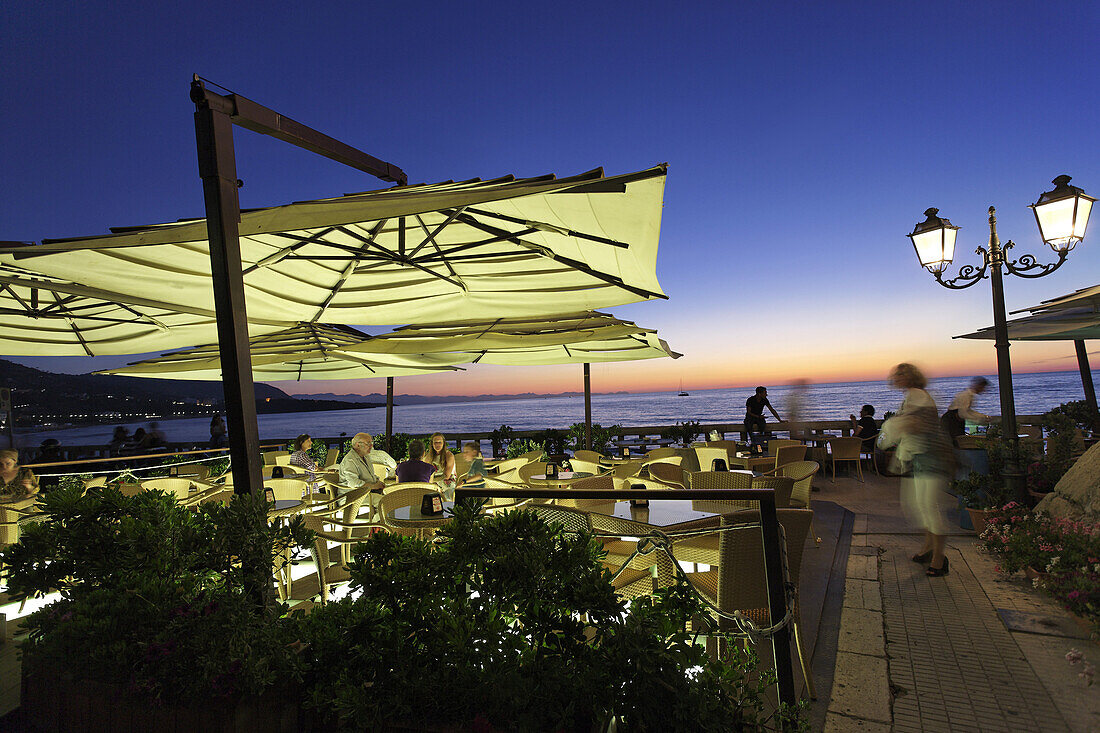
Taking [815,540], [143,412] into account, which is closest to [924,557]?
[815,540]

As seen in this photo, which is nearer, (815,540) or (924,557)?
(924,557)

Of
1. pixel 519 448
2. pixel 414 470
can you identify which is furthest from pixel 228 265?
pixel 519 448

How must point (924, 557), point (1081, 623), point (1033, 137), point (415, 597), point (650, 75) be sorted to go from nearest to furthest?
point (415, 597) → point (1081, 623) → point (924, 557) → point (650, 75) → point (1033, 137)

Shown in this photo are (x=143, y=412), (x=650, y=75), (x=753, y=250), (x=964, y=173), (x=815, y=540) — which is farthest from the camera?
(x=753, y=250)

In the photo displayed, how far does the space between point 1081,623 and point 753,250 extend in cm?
2018

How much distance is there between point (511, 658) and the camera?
143 centimetres

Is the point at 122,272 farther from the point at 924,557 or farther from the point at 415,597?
the point at 924,557

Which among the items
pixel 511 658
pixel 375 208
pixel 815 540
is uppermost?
pixel 375 208

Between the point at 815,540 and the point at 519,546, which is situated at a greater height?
the point at 519,546

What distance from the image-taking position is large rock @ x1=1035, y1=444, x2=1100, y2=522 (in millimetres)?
3742

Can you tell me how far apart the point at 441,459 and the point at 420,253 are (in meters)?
2.83

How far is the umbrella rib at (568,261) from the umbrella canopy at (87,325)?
244 cm

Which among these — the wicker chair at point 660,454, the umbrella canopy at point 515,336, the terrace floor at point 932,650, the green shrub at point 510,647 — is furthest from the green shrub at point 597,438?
the green shrub at point 510,647

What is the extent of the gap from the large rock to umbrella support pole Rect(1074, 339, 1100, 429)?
19.0 ft
